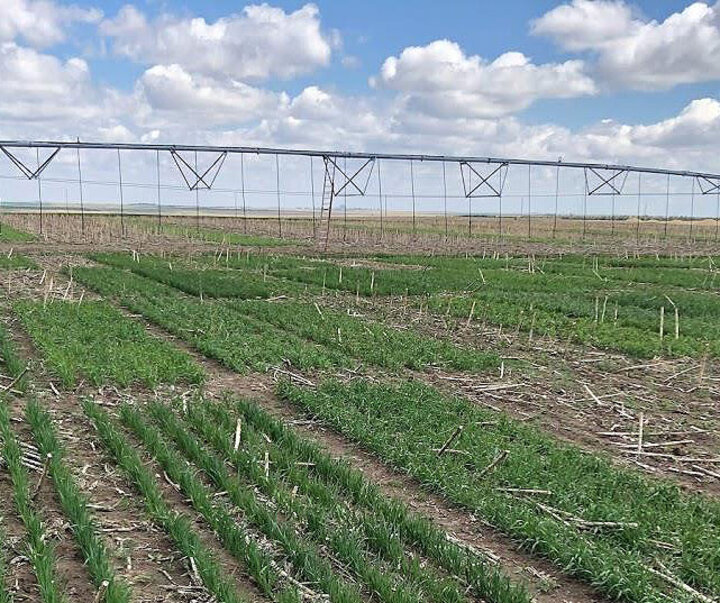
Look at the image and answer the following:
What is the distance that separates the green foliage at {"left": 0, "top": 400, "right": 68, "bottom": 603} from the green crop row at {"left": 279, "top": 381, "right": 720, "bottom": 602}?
2855 mm

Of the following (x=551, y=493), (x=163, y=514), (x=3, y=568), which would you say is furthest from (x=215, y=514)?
(x=551, y=493)

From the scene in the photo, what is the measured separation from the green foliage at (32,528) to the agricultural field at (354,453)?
25 millimetres

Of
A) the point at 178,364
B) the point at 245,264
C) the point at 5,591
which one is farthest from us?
the point at 245,264

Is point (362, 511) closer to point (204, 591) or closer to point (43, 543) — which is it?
point (204, 591)

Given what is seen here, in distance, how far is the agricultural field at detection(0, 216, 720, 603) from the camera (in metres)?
4.79

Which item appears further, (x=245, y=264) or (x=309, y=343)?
(x=245, y=264)

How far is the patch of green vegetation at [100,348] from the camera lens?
9.48 meters

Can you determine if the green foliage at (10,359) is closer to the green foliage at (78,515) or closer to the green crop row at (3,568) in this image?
the green foliage at (78,515)

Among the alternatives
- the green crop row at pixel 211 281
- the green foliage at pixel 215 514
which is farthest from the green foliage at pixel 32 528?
the green crop row at pixel 211 281

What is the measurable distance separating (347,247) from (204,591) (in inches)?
1205

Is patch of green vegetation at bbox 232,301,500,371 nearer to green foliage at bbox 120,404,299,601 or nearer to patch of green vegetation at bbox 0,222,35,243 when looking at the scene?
green foliage at bbox 120,404,299,601

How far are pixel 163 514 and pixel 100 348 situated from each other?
5.87 m

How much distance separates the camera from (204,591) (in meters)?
4.58

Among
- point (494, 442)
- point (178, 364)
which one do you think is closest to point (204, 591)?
point (494, 442)
